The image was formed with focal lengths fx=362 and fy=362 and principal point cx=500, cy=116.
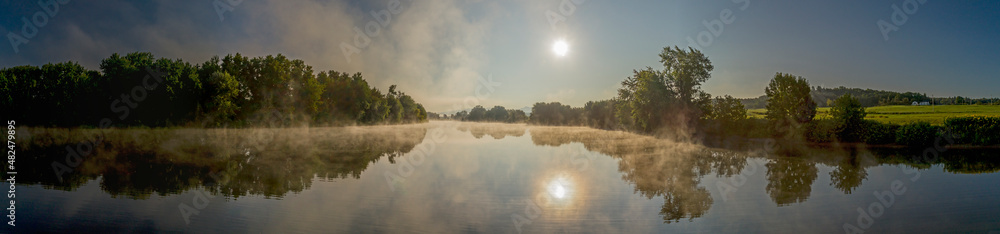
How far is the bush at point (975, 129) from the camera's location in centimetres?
2603

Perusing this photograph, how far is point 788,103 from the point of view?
34281 mm

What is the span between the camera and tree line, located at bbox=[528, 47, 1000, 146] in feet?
87.5

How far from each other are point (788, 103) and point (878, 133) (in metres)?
7.02

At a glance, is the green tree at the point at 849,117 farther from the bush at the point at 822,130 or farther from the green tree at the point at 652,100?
the green tree at the point at 652,100

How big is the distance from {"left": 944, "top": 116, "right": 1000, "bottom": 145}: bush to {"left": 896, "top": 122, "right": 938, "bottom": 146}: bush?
1448 millimetres

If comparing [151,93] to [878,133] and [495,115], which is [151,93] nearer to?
[878,133]

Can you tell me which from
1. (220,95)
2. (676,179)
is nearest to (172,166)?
(676,179)

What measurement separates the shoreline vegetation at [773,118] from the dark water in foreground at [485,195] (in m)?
14.4

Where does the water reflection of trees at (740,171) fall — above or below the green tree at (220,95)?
below

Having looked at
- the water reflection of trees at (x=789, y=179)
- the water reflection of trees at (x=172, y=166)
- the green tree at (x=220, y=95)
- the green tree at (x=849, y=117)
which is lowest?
the water reflection of trees at (x=789, y=179)

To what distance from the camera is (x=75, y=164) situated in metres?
13.5

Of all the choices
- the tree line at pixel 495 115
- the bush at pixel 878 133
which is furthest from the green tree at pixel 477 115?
the bush at pixel 878 133

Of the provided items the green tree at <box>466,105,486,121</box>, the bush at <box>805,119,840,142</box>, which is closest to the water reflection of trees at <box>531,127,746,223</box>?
the bush at <box>805,119,840,142</box>

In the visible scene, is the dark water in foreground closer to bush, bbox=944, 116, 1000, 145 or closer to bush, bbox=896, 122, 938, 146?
bush, bbox=896, 122, 938, 146
